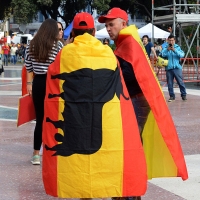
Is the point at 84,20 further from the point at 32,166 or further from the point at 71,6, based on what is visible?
the point at 71,6

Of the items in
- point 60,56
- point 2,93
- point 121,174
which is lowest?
point 2,93

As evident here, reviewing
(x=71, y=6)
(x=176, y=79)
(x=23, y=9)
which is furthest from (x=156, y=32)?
(x=176, y=79)

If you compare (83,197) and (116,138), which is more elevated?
(116,138)

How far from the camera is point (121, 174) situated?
4.33 metres

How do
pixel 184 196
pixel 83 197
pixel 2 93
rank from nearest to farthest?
pixel 83 197, pixel 184 196, pixel 2 93

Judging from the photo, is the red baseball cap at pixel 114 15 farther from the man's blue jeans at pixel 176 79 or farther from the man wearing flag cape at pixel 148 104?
the man's blue jeans at pixel 176 79

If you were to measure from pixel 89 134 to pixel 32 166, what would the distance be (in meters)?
2.96

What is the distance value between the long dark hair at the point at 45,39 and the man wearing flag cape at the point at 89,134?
2434 mm

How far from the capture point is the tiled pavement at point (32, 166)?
5879mm

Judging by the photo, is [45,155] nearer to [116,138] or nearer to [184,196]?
[116,138]

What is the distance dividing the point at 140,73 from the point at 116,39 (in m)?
0.41

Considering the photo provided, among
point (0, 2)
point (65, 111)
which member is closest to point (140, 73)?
point (65, 111)

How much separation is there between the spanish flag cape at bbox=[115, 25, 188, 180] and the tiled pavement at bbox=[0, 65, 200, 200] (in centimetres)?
98

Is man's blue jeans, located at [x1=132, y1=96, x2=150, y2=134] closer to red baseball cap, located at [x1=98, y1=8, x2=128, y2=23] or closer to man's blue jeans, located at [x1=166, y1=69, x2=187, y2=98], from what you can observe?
red baseball cap, located at [x1=98, y1=8, x2=128, y2=23]
